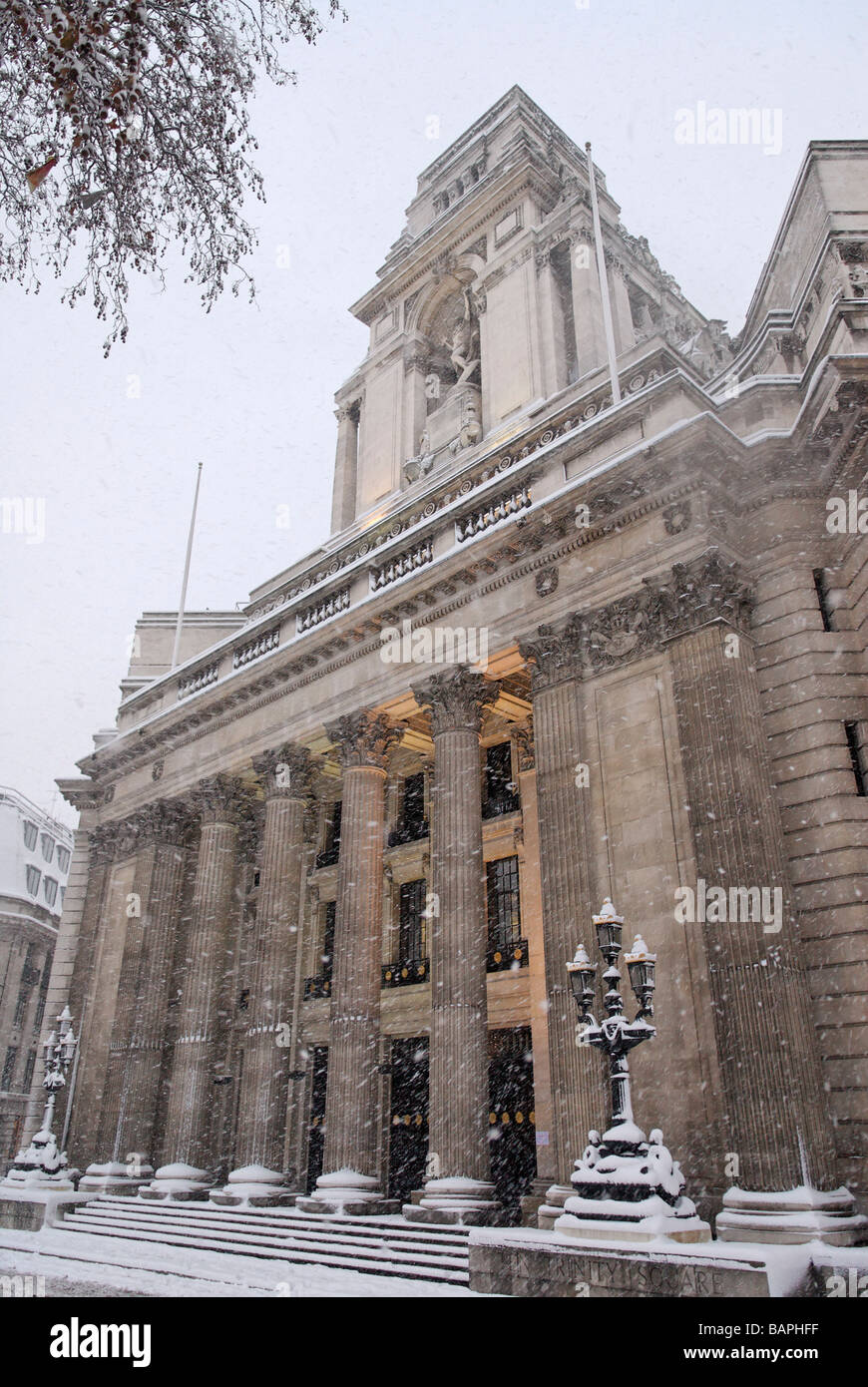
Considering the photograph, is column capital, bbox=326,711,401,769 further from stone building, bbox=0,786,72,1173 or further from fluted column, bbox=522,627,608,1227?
stone building, bbox=0,786,72,1173

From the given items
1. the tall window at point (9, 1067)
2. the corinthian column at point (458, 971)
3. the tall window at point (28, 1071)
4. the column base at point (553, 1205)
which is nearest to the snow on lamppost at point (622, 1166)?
the column base at point (553, 1205)

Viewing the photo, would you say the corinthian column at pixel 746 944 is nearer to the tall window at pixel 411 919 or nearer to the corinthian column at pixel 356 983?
the corinthian column at pixel 356 983

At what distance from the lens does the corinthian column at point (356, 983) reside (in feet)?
63.5

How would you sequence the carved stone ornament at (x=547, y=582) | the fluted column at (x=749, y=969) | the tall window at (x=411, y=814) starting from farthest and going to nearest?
the tall window at (x=411, y=814), the carved stone ornament at (x=547, y=582), the fluted column at (x=749, y=969)

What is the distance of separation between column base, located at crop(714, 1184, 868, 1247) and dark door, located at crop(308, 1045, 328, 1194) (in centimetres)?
1393

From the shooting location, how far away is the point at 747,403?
63.1ft

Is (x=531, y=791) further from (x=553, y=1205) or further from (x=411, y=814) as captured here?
(x=553, y=1205)

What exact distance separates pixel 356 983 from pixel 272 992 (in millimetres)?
3060

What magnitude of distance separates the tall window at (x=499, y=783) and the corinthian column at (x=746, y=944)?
8.11 metres
